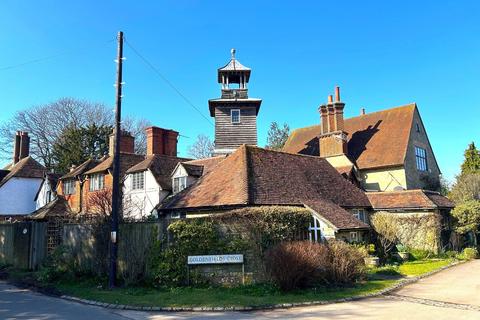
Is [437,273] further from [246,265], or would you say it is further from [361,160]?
[361,160]

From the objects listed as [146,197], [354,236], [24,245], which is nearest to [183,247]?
[354,236]

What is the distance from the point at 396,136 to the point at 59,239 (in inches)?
1189

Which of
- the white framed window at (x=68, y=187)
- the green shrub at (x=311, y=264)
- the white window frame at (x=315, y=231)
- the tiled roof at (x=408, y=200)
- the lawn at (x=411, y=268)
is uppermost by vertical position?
the white framed window at (x=68, y=187)

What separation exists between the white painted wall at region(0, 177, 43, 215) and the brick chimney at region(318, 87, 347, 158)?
2988 centimetres

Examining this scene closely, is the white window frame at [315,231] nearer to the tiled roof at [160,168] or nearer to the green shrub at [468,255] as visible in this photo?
the green shrub at [468,255]

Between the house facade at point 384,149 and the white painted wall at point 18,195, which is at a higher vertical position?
the house facade at point 384,149

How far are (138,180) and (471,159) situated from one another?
37.4m

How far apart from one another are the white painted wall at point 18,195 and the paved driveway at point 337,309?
29427 millimetres

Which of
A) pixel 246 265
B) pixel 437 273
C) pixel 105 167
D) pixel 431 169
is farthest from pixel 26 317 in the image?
pixel 431 169

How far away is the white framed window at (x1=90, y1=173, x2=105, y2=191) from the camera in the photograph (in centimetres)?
3256

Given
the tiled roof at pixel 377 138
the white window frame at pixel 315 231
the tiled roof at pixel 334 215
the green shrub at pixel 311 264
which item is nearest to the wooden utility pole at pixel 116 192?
the green shrub at pixel 311 264

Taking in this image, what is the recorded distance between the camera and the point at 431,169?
40375mm

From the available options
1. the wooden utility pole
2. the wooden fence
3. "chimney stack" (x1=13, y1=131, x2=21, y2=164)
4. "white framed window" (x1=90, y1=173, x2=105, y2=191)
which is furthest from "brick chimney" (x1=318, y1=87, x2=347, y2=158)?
"chimney stack" (x1=13, y1=131, x2=21, y2=164)

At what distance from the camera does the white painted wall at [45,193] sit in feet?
126
